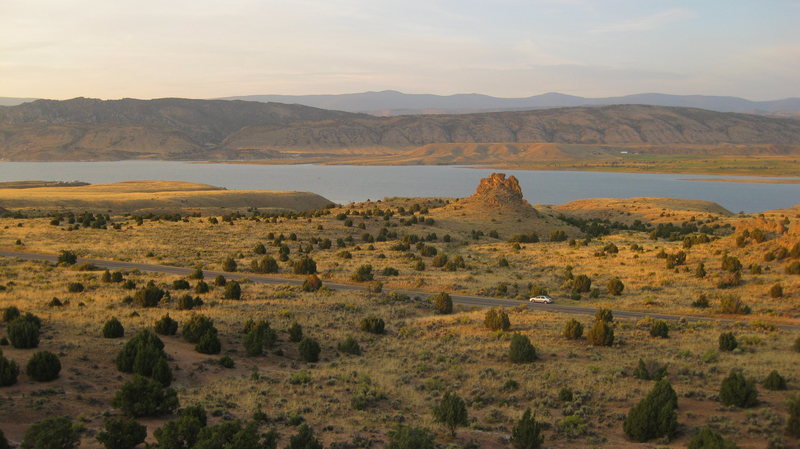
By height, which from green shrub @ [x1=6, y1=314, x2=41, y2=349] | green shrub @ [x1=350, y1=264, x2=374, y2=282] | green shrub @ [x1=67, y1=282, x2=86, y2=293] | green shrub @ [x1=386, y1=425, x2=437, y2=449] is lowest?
green shrub @ [x1=350, y1=264, x2=374, y2=282]

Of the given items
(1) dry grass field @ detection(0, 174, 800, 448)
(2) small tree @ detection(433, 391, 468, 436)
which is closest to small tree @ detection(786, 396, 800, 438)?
(1) dry grass field @ detection(0, 174, 800, 448)

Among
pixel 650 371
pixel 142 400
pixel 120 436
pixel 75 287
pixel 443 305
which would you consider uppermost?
pixel 120 436

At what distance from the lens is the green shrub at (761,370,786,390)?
21.4 meters

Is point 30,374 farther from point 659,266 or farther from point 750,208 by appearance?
point 750,208

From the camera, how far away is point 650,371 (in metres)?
23.3

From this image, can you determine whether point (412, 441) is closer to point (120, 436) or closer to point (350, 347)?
point (120, 436)

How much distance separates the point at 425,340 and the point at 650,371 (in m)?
10.3

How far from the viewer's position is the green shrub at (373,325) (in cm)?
3059

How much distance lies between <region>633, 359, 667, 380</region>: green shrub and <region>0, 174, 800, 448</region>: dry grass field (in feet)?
1.06

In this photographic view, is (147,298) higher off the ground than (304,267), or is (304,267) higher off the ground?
(147,298)

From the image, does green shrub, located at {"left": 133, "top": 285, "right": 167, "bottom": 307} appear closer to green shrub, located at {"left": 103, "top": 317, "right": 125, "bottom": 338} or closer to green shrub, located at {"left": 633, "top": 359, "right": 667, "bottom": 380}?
green shrub, located at {"left": 103, "top": 317, "right": 125, "bottom": 338}

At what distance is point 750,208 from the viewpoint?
457 ft

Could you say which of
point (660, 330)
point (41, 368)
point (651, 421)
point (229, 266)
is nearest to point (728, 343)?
point (660, 330)

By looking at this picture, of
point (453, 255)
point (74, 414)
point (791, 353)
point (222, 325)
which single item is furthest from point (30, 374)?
point (453, 255)
